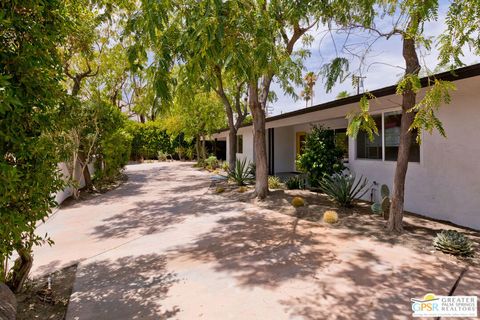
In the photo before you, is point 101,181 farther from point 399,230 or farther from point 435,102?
point 435,102

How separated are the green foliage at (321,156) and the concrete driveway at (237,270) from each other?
2.96 m

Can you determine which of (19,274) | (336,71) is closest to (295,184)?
(336,71)

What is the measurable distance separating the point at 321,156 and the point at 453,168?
12.2ft

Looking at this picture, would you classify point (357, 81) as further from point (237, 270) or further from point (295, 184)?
point (295, 184)

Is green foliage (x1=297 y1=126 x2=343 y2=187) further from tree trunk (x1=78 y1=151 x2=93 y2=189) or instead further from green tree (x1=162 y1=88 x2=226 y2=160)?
green tree (x1=162 y1=88 x2=226 y2=160)

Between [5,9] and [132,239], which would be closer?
[5,9]

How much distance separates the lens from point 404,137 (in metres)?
5.95

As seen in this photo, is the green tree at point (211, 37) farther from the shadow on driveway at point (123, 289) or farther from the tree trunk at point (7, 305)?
the tree trunk at point (7, 305)

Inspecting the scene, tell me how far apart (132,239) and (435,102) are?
19.4 feet

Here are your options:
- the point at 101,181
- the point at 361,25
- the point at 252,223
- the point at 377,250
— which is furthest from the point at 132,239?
the point at 101,181

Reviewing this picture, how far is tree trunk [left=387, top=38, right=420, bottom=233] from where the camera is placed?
5.76 metres

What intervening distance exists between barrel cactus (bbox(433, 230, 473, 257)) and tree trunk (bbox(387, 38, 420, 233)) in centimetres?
96

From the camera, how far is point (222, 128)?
71.7 feet

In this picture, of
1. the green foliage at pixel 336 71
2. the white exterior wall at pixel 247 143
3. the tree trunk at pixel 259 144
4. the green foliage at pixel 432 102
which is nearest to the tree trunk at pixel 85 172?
the tree trunk at pixel 259 144
